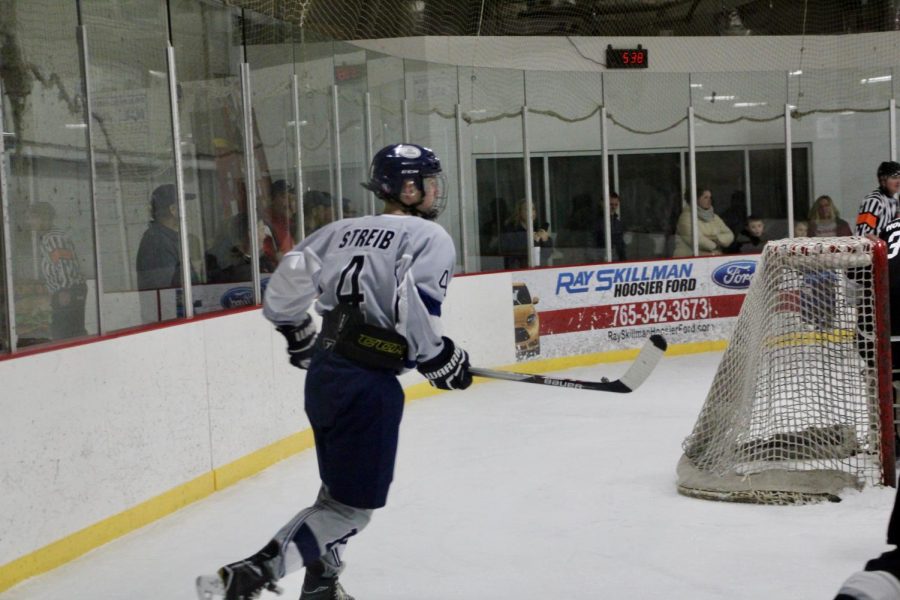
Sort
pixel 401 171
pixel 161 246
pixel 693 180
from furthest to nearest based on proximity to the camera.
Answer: pixel 693 180 → pixel 161 246 → pixel 401 171

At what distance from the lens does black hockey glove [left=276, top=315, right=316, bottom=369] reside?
301 cm

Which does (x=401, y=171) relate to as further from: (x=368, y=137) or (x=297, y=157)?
(x=368, y=137)

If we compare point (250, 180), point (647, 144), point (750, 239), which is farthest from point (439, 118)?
point (750, 239)

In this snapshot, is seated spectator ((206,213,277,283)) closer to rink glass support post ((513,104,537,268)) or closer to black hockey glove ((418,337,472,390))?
black hockey glove ((418,337,472,390))

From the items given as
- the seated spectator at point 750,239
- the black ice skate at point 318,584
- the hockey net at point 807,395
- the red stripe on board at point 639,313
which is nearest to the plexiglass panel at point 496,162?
the red stripe on board at point 639,313

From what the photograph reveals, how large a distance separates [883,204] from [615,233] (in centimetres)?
320

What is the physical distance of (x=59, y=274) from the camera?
12.8 ft

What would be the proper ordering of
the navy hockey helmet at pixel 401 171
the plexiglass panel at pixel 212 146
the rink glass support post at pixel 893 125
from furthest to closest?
1. the rink glass support post at pixel 893 125
2. the plexiglass panel at pixel 212 146
3. the navy hockey helmet at pixel 401 171

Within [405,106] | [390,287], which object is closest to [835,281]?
[390,287]

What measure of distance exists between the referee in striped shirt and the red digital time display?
15.6ft

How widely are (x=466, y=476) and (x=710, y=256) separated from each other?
4.84m

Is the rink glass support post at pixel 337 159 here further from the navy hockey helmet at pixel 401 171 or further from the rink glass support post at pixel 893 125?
the rink glass support post at pixel 893 125

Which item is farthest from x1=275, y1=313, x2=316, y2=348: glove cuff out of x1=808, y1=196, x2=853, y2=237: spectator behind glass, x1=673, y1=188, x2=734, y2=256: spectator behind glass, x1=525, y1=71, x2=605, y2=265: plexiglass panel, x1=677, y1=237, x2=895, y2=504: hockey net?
x1=808, y1=196, x2=853, y2=237: spectator behind glass

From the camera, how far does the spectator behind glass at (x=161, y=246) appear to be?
14.9 ft
